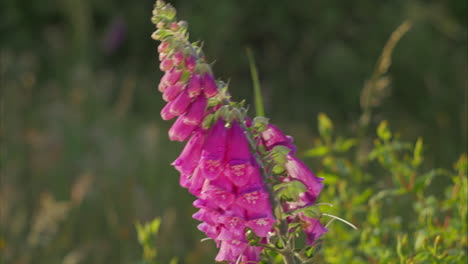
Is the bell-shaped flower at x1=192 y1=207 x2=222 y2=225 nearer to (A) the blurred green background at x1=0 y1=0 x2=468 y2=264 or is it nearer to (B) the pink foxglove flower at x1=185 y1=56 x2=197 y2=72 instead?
(B) the pink foxglove flower at x1=185 y1=56 x2=197 y2=72

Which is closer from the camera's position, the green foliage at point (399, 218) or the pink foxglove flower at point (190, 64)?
the pink foxglove flower at point (190, 64)

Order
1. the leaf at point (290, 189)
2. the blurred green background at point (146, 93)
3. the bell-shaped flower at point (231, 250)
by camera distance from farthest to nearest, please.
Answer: the blurred green background at point (146, 93) → the bell-shaped flower at point (231, 250) → the leaf at point (290, 189)

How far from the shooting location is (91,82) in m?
6.23

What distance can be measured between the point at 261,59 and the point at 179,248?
3295 millimetres

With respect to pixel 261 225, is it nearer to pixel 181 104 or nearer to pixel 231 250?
pixel 231 250

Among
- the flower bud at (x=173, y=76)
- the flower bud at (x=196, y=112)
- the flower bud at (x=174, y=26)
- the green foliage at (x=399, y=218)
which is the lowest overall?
the green foliage at (x=399, y=218)

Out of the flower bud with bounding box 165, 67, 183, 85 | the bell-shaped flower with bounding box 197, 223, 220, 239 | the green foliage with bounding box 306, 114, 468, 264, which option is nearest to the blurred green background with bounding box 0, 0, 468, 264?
the green foliage with bounding box 306, 114, 468, 264

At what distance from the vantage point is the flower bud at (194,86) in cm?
155

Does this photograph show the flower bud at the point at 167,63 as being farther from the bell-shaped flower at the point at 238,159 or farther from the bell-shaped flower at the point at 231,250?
the bell-shaped flower at the point at 231,250

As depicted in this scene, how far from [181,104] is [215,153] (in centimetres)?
14

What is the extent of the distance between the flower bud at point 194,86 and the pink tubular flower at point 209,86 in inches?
0.6

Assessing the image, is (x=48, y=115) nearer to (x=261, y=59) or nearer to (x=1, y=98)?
(x=1, y=98)

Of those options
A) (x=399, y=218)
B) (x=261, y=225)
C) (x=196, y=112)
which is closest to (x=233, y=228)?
(x=261, y=225)

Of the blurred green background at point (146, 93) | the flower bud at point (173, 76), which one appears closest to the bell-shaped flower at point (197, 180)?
the flower bud at point (173, 76)
